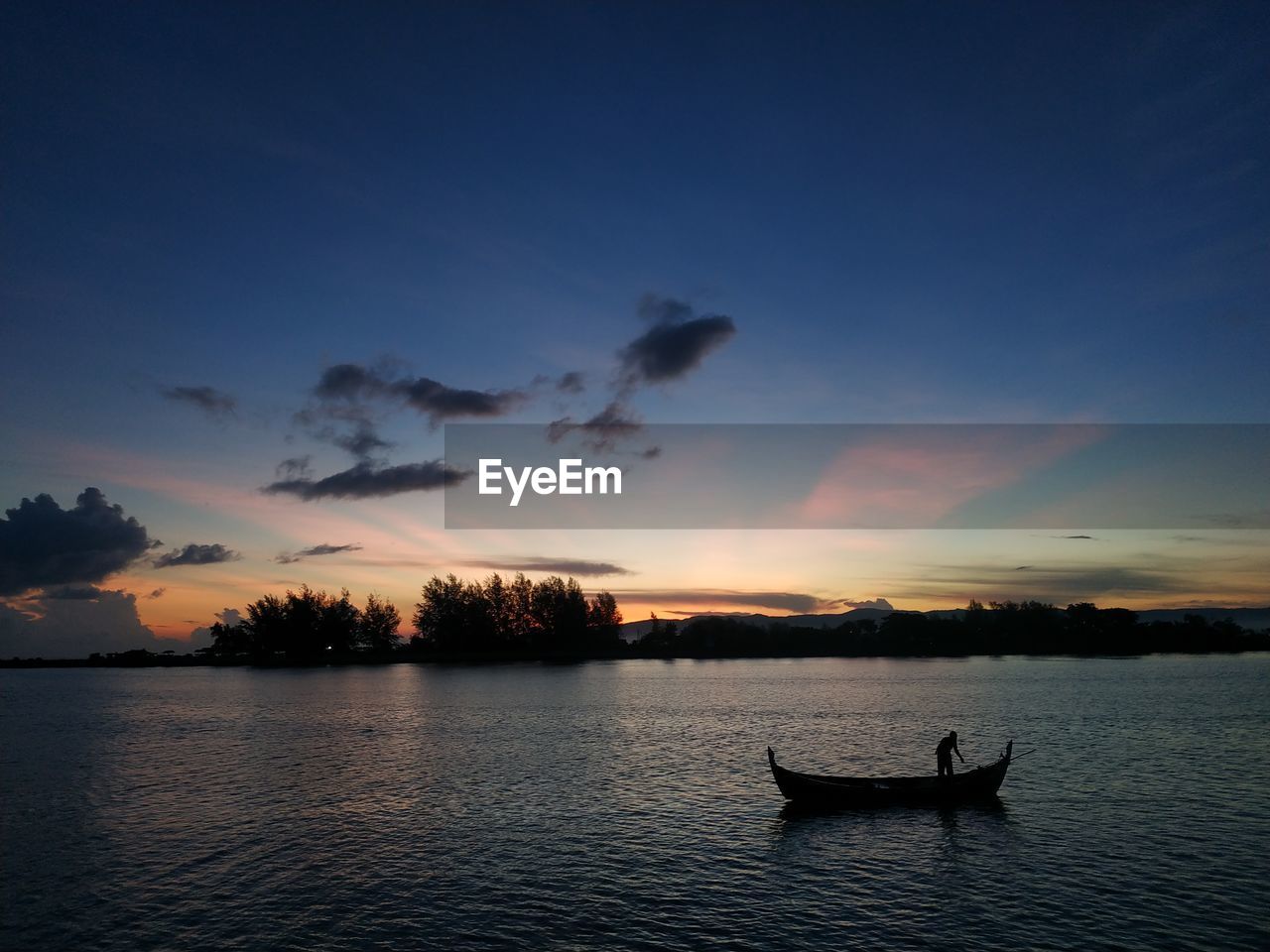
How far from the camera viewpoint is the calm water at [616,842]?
31.3 m

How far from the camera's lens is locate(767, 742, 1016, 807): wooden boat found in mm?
50125

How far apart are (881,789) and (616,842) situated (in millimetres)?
18744

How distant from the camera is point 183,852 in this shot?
42.5 metres

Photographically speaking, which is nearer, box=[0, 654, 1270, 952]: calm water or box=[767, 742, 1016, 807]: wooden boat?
box=[0, 654, 1270, 952]: calm water

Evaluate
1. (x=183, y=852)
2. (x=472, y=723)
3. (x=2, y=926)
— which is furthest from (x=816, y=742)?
(x=2, y=926)

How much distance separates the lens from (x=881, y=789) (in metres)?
51.0

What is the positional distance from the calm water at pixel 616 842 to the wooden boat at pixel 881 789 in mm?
1668

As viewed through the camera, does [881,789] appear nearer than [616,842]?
No

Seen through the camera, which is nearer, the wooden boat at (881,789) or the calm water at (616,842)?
the calm water at (616,842)

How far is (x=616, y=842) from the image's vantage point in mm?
43250

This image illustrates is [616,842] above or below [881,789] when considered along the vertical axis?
below

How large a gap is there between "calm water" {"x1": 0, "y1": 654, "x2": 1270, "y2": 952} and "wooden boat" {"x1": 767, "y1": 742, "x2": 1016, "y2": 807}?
1.67 metres

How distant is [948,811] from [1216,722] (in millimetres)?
66293

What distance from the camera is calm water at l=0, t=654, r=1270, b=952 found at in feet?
103
